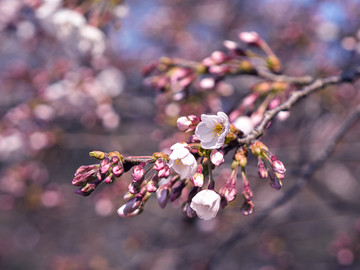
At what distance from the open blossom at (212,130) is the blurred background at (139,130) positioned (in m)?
1.22

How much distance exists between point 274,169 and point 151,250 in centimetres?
354

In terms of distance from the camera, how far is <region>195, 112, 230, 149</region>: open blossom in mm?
1247

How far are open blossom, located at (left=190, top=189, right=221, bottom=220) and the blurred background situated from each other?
1143 millimetres

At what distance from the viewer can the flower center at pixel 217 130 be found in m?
1.31

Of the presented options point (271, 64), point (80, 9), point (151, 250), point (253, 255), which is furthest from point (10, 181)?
point (253, 255)

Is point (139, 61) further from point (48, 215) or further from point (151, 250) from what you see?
point (151, 250)

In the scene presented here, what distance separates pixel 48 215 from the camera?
5.95m

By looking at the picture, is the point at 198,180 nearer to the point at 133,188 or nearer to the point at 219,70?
the point at 133,188

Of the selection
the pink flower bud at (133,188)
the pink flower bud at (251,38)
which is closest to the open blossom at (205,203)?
the pink flower bud at (133,188)

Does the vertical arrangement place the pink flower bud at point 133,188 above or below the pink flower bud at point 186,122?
below

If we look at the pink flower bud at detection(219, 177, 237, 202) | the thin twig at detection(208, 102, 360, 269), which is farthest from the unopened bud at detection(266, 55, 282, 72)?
the pink flower bud at detection(219, 177, 237, 202)

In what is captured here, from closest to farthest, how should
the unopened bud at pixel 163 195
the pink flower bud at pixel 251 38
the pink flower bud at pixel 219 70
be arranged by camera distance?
the unopened bud at pixel 163 195 < the pink flower bud at pixel 219 70 < the pink flower bud at pixel 251 38

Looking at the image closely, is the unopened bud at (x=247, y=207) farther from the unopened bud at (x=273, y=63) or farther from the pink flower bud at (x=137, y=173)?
the unopened bud at (x=273, y=63)

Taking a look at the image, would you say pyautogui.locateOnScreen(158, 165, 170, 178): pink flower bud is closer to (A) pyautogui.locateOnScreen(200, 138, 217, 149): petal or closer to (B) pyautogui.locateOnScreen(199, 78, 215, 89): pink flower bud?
(A) pyautogui.locateOnScreen(200, 138, 217, 149): petal
